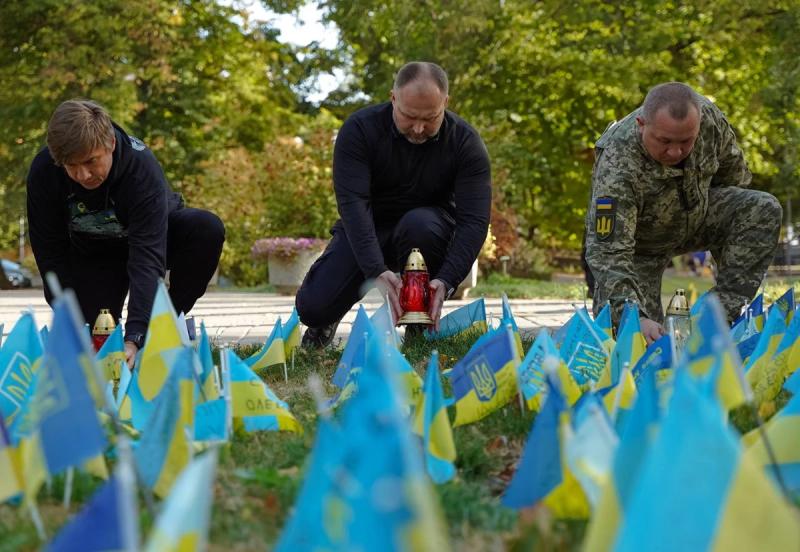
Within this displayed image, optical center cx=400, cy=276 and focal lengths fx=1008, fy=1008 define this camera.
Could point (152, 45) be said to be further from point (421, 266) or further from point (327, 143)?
point (421, 266)

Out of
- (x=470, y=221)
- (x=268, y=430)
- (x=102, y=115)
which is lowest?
(x=268, y=430)

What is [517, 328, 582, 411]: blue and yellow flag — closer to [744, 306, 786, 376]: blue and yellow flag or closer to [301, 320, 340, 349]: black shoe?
[744, 306, 786, 376]: blue and yellow flag

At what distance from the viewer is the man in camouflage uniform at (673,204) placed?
447cm

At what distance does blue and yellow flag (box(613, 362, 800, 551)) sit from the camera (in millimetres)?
1483

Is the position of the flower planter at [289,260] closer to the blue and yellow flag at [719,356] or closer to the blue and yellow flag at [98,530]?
the blue and yellow flag at [719,356]

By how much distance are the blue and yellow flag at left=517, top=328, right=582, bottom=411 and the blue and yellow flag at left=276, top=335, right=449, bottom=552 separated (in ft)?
4.93

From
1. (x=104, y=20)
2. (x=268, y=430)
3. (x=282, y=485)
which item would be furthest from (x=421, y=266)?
(x=104, y=20)

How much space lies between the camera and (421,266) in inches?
178

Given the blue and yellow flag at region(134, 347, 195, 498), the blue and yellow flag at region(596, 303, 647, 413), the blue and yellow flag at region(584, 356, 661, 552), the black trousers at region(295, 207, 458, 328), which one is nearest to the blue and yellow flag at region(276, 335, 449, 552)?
the blue and yellow flag at region(584, 356, 661, 552)

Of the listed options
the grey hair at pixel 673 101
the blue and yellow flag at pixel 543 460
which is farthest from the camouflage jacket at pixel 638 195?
the blue and yellow flag at pixel 543 460

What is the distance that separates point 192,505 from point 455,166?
148 inches

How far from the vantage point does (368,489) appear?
4.16ft

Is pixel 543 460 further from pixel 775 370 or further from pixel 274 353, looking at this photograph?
pixel 274 353

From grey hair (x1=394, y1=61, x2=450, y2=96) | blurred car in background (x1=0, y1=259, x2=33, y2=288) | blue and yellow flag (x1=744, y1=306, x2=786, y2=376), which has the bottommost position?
blurred car in background (x1=0, y1=259, x2=33, y2=288)
